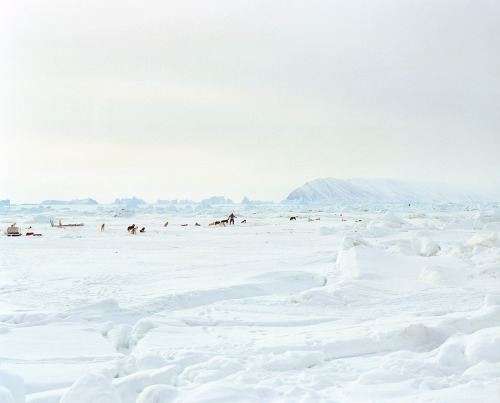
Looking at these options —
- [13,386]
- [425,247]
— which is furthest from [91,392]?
[425,247]

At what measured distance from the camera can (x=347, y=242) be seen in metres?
8.89

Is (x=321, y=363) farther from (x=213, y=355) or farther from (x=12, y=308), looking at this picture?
(x=12, y=308)

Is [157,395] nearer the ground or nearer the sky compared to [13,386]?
nearer the ground

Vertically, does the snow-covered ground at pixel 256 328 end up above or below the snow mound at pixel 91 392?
below

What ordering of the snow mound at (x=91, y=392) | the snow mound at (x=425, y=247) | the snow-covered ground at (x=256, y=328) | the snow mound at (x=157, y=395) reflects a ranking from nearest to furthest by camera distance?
1. the snow mound at (x=91, y=392)
2. the snow mound at (x=157, y=395)
3. the snow-covered ground at (x=256, y=328)
4. the snow mound at (x=425, y=247)

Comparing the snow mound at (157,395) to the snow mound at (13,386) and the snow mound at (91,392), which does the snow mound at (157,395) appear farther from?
the snow mound at (13,386)

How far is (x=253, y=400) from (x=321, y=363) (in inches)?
34.2

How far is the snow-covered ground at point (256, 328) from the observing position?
8.95ft

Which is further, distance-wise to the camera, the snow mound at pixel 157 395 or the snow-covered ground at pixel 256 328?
the snow-covered ground at pixel 256 328

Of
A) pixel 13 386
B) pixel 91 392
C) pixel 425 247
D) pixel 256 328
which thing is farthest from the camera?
pixel 425 247

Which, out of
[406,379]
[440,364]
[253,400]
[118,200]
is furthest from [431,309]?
[118,200]

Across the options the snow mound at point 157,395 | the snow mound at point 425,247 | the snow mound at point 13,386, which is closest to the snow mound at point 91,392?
the snow mound at point 157,395

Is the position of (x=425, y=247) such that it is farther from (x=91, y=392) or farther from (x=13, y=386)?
(x=13, y=386)

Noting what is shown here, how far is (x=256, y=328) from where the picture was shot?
169 inches
